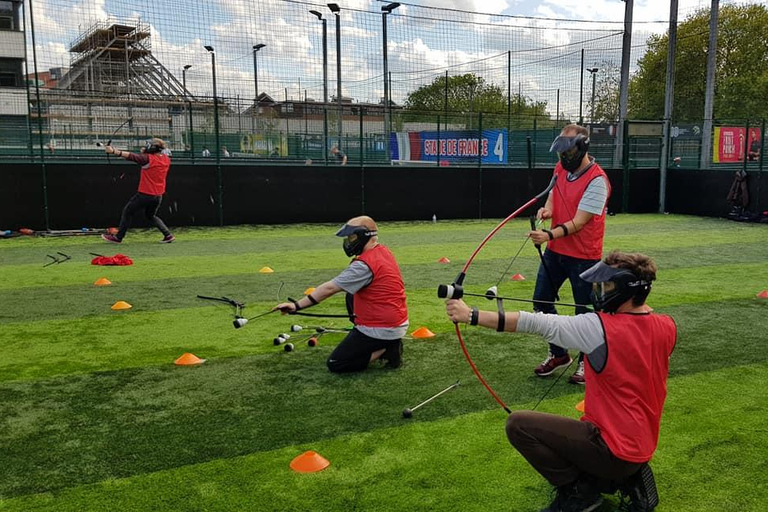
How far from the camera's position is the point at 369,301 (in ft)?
21.5

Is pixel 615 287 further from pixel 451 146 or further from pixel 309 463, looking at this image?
pixel 451 146

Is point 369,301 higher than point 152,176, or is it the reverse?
point 152,176

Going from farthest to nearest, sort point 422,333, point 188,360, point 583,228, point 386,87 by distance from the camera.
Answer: point 386,87 < point 422,333 < point 188,360 < point 583,228

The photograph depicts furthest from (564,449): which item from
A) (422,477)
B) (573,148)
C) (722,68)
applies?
(722,68)

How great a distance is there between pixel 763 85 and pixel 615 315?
60555mm

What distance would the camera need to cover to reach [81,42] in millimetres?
18797

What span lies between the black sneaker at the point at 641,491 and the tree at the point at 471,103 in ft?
66.0

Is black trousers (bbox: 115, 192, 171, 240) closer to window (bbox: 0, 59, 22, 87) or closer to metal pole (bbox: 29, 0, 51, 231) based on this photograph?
metal pole (bbox: 29, 0, 51, 231)

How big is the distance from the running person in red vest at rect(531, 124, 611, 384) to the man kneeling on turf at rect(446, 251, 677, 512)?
7.66ft

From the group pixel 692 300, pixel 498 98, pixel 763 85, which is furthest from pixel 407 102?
pixel 763 85

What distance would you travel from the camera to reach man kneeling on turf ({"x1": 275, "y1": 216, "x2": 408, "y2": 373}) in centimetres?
638

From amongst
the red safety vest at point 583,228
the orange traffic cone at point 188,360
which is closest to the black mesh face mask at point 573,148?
the red safety vest at point 583,228

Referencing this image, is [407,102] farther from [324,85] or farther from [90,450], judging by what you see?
[90,450]

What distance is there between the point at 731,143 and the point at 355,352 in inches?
884
